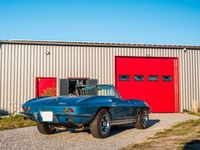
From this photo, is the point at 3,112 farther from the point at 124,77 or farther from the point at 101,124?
the point at 101,124

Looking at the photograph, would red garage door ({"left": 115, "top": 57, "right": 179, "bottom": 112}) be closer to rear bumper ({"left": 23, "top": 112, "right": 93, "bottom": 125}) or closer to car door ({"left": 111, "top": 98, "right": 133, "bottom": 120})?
car door ({"left": 111, "top": 98, "right": 133, "bottom": 120})

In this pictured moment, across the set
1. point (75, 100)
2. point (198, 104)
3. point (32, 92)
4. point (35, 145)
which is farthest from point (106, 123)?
point (198, 104)

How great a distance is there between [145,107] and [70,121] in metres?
3.41

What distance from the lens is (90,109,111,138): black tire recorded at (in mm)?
7582

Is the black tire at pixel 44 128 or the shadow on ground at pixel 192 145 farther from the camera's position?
the black tire at pixel 44 128

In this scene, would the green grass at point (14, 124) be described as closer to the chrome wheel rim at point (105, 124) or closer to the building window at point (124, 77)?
the chrome wheel rim at point (105, 124)

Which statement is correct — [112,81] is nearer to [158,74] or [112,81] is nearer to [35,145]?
[158,74]

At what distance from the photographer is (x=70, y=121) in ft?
23.7

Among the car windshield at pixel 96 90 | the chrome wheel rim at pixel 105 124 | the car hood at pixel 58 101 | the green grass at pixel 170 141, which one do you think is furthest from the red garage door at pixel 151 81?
the car hood at pixel 58 101

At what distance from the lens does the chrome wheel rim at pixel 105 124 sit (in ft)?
25.7

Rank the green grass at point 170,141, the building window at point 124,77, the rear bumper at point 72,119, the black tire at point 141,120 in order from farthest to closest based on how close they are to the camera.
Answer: the building window at point 124,77 → the black tire at point 141,120 → the rear bumper at point 72,119 → the green grass at point 170,141

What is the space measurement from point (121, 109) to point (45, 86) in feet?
30.5

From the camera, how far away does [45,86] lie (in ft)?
56.8

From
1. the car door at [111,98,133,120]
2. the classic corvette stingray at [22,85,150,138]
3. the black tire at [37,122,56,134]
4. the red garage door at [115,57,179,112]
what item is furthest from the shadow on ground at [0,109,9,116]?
the car door at [111,98,133,120]
